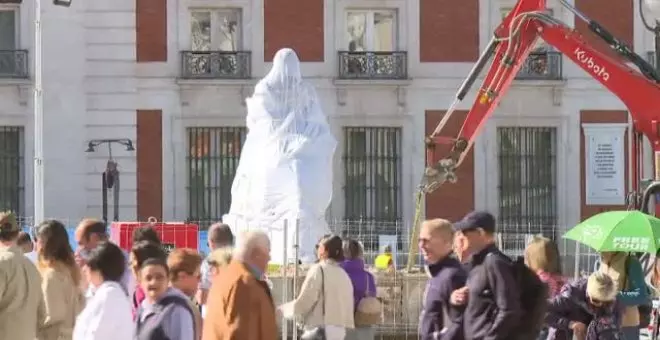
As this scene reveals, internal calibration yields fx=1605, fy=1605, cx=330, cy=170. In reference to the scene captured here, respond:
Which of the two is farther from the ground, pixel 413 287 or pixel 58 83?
pixel 58 83

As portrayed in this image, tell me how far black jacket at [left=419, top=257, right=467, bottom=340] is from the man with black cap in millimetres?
102

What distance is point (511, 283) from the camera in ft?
29.3

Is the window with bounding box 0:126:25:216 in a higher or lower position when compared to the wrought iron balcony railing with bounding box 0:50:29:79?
lower

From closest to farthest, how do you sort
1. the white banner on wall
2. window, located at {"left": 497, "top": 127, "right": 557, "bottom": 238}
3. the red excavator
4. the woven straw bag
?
the woven straw bag
the red excavator
the white banner on wall
window, located at {"left": 497, "top": 127, "right": 557, "bottom": 238}

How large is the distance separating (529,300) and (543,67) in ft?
73.6

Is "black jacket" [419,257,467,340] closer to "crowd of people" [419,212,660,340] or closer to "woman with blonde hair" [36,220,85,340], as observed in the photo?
"crowd of people" [419,212,660,340]

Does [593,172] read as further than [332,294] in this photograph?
Yes

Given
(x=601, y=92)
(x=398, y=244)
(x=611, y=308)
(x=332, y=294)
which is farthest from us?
(x=601, y=92)

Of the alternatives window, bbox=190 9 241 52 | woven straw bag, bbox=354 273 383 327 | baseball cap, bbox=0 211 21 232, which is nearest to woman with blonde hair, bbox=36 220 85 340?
baseball cap, bbox=0 211 21 232

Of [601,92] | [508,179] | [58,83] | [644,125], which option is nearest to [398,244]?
[508,179]

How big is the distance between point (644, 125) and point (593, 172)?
12.4 meters

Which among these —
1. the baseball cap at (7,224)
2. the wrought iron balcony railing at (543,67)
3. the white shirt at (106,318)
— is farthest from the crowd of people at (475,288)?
the wrought iron balcony railing at (543,67)

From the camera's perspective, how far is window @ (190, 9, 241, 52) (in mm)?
31047

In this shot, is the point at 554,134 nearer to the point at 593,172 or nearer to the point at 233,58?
the point at 593,172
